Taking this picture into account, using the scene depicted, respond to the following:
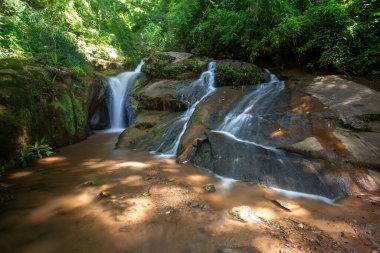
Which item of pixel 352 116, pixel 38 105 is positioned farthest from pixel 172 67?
pixel 352 116

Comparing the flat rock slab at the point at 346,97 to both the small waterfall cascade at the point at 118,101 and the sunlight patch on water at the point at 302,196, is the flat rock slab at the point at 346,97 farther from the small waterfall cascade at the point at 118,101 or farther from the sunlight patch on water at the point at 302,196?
the small waterfall cascade at the point at 118,101

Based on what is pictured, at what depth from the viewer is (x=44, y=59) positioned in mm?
6355

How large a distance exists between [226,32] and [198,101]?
3.78 metres

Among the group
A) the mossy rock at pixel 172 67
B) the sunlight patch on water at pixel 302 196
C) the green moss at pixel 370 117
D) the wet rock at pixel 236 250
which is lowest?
the sunlight patch on water at pixel 302 196

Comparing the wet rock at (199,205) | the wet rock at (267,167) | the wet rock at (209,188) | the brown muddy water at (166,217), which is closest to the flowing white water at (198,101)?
the wet rock at (267,167)

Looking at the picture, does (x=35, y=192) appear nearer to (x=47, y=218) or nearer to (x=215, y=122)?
(x=47, y=218)

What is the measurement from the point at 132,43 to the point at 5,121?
354 inches

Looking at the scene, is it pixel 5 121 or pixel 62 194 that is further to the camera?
pixel 5 121

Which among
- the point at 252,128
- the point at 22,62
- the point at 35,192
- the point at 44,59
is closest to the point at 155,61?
the point at 44,59

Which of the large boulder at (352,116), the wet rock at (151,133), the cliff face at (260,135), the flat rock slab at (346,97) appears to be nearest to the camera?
the cliff face at (260,135)

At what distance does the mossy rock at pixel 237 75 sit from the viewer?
7393 millimetres

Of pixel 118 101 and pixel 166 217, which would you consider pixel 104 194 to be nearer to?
pixel 166 217

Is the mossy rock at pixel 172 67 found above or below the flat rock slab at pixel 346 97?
above

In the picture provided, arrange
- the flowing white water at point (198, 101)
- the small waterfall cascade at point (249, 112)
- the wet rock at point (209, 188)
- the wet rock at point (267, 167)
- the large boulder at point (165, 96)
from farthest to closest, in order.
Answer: the large boulder at point (165, 96) → the flowing white water at point (198, 101) → the small waterfall cascade at point (249, 112) → the wet rock at point (267, 167) → the wet rock at point (209, 188)
